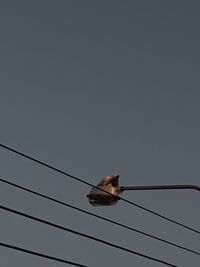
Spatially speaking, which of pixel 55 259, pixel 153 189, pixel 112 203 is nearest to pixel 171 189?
pixel 153 189

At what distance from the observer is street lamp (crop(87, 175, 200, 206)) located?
13312mm

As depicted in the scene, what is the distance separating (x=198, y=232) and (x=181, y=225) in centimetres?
111

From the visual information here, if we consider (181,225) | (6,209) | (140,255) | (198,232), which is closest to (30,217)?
(6,209)

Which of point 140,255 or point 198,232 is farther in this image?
point 198,232

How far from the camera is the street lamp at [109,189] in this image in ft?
43.7

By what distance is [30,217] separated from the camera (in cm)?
1037

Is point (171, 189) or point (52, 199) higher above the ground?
point (171, 189)

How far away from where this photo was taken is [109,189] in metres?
13.5

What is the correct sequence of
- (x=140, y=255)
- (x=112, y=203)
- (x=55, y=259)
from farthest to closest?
(x=112, y=203), (x=140, y=255), (x=55, y=259)

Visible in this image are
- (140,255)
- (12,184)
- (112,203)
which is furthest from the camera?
(112,203)

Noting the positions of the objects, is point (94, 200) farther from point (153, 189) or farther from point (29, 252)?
point (29, 252)

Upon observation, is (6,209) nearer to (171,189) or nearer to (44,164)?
(44,164)

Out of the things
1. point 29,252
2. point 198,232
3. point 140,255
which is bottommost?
point 29,252

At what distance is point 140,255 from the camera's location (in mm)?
12094
